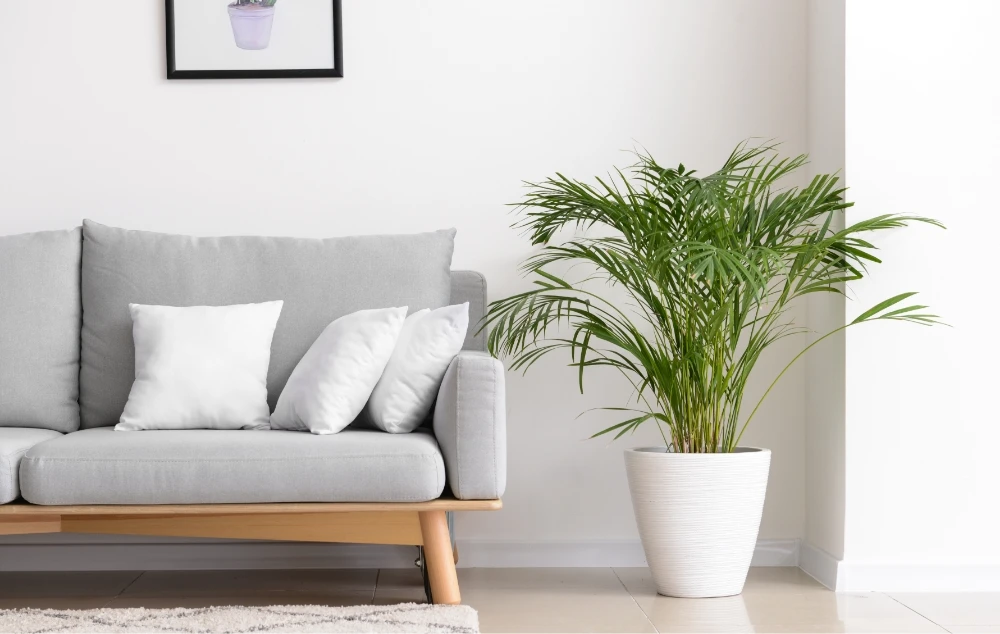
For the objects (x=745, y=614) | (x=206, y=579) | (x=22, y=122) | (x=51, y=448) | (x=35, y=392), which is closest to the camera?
(x=51, y=448)

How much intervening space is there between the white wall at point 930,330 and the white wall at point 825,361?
0.19 feet

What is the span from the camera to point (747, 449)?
7.82ft

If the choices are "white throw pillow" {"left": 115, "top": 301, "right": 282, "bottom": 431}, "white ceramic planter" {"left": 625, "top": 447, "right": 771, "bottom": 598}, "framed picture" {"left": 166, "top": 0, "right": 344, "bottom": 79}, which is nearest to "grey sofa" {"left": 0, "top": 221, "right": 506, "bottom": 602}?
"white throw pillow" {"left": 115, "top": 301, "right": 282, "bottom": 431}

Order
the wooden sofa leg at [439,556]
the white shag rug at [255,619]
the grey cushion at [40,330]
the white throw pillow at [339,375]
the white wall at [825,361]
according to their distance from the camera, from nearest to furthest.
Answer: the white shag rug at [255,619], the wooden sofa leg at [439,556], the white throw pillow at [339,375], the grey cushion at [40,330], the white wall at [825,361]

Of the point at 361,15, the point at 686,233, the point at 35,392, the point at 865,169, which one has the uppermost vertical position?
the point at 361,15

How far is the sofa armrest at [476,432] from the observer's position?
6.31 ft

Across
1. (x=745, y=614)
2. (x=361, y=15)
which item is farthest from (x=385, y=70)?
(x=745, y=614)

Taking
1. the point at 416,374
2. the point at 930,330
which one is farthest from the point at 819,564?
the point at 416,374

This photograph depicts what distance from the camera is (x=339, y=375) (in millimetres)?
2104

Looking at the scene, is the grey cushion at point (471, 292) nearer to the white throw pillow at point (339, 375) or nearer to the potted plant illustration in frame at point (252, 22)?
the white throw pillow at point (339, 375)

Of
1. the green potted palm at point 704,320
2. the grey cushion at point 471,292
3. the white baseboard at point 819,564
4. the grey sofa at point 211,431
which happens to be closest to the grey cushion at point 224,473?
the grey sofa at point 211,431

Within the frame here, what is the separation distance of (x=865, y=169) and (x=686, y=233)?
55 cm

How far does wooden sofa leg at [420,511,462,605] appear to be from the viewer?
6.51ft

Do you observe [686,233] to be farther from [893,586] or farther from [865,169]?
→ [893,586]
